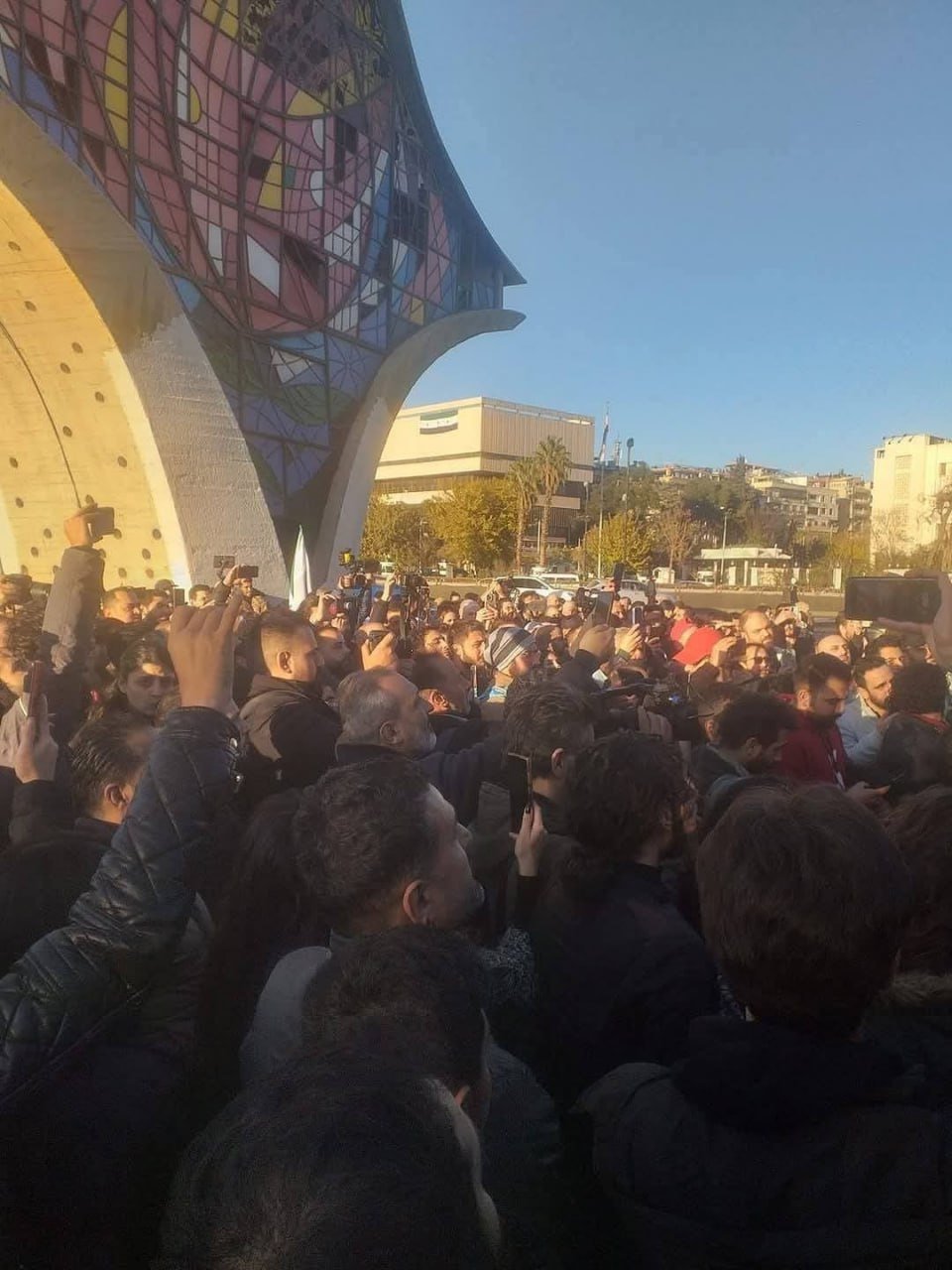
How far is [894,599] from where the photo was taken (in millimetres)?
5398

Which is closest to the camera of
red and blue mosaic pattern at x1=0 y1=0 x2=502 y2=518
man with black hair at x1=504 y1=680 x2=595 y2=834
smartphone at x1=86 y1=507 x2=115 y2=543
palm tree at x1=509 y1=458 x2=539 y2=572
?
man with black hair at x1=504 y1=680 x2=595 y2=834

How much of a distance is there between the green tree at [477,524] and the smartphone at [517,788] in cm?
6007

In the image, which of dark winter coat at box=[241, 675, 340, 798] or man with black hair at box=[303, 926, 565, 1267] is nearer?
man with black hair at box=[303, 926, 565, 1267]

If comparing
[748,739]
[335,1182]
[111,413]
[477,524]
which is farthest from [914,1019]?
[477,524]

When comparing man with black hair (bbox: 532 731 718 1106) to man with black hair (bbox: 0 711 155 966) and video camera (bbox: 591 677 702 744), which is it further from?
video camera (bbox: 591 677 702 744)

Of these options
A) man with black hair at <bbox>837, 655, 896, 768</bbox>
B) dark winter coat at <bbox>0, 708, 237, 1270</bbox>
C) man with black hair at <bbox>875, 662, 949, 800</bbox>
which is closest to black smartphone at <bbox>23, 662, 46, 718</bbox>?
dark winter coat at <bbox>0, 708, 237, 1270</bbox>

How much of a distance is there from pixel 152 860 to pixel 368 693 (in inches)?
60.7

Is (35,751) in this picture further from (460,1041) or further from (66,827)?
(460,1041)

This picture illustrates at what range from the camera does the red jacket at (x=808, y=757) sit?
3.94 m

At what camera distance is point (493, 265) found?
3177cm

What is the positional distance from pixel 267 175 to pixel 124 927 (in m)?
23.4

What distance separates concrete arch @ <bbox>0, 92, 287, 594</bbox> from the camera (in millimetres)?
16703

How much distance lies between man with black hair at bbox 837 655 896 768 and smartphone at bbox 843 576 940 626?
11.8 inches

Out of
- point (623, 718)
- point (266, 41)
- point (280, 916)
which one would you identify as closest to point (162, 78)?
point (266, 41)
